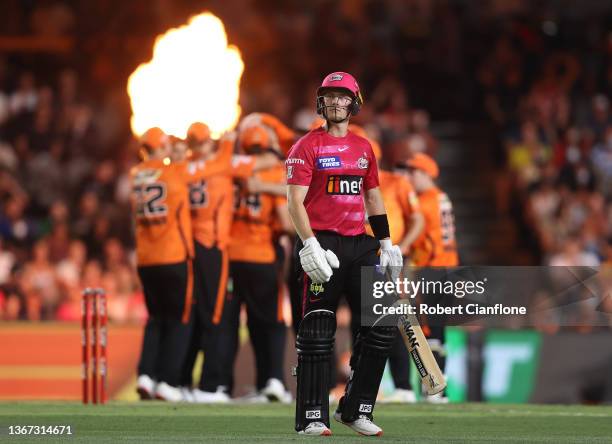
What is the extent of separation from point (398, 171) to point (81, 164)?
7.18 m

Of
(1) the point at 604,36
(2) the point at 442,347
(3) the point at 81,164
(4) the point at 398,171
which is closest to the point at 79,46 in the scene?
(3) the point at 81,164

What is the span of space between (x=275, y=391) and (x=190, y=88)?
3.81m

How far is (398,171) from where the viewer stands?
1445cm

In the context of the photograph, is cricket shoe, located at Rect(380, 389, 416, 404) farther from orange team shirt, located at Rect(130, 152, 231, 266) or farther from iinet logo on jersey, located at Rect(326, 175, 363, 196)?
iinet logo on jersey, located at Rect(326, 175, 363, 196)

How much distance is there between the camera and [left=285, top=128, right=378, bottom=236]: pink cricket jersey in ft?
31.0

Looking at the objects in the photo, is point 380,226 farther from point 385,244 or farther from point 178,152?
point 178,152

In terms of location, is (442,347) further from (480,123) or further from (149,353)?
(480,123)

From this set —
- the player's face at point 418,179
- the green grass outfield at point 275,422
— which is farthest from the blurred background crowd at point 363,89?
the green grass outfield at point 275,422

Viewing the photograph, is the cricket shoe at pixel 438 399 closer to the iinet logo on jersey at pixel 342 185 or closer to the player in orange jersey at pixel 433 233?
the player in orange jersey at pixel 433 233

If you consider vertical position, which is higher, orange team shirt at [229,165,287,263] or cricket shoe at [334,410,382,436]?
orange team shirt at [229,165,287,263]

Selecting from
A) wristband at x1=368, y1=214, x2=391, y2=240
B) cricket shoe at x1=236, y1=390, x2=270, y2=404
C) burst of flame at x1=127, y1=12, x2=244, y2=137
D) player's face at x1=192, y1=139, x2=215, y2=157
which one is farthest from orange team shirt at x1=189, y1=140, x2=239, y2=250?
wristband at x1=368, y1=214, x2=391, y2=240

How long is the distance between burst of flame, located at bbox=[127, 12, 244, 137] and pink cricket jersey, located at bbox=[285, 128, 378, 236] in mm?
6261

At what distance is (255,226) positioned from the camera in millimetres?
13602

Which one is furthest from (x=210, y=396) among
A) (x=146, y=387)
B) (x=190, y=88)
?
(x=190, y=88)
